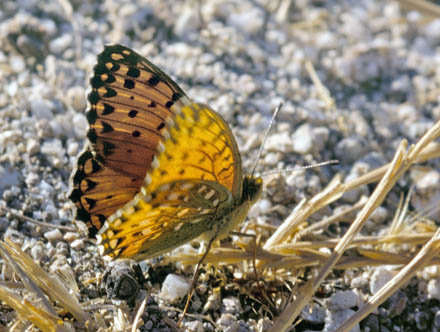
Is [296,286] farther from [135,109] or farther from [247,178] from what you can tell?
[135,109]

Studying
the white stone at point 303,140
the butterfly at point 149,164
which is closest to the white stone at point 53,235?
the butterfly at point 149,164

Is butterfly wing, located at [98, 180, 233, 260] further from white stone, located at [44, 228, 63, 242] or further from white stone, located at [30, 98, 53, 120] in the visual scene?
white stone, located at [30, 98, 53, 120]

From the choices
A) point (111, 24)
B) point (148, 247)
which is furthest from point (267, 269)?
point (111, 24)

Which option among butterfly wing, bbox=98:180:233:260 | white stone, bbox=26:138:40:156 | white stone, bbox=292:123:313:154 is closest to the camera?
butterfly wing, bbox=98:180:233:260

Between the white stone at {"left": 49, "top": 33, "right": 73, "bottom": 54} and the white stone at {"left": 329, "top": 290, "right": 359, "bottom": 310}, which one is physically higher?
the white stone at {"left": 49, "top": 33, "right": 73, "bottom": 54}

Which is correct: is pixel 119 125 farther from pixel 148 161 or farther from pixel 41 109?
pixel 41 109

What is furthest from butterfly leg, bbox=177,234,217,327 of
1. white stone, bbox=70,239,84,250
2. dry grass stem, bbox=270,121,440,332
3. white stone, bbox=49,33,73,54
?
white stone, bbox=49,33,73,54

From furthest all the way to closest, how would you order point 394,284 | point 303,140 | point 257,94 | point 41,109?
point 257,94 < point 303,140 < point 41,109 < point 394,284

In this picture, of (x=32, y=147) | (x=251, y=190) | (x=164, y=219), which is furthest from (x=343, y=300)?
(x=32, y=147)

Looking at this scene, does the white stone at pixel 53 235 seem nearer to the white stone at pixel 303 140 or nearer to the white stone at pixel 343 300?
the white stone at pixel 343 300
